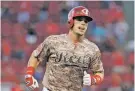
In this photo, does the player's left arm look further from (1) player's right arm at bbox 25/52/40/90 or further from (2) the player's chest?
(1) player's right arm at bbox 25/52/40/90

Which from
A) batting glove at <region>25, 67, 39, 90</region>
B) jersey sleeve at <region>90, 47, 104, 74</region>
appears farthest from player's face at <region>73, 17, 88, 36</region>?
batting glove at <region>25, 67, 39, 90</region>

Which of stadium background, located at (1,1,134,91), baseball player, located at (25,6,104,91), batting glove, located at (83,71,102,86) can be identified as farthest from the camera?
stadium background, located at (1,1,134,91)

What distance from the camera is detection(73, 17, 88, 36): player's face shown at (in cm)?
566

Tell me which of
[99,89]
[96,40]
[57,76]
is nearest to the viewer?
[57,76]

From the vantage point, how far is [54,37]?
5.86m

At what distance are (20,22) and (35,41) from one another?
0.81 meters

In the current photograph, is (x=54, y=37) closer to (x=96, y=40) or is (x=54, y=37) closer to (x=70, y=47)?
(x=70, y=47)

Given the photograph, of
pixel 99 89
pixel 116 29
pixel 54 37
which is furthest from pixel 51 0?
pixel 54 37

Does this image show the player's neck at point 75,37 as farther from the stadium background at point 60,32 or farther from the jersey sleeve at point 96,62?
the stadium background at point 60,32

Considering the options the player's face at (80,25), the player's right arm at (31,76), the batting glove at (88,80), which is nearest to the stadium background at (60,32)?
the player's right arm at (31,76)

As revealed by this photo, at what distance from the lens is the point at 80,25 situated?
223 inches

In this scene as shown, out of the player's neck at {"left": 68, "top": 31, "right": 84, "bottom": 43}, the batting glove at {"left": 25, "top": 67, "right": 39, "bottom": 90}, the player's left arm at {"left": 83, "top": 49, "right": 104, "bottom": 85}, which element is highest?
the player's neck at {"left": 68, "top": 31, "right": 84, "bottom": 43}

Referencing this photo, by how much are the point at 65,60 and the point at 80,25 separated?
0.44 metres

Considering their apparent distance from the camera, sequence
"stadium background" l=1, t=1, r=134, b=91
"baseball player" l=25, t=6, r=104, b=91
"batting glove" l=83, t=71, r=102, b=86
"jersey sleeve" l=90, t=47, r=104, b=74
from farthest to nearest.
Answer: "stadium background" l=1, t=1, r=134, b=91, "jersey sleeve" l=90, t=47, r=104, b=74, "baseball player" l=25, t=6, r=104, b=91, "batting glove" l=83, t=71, r=102, b=86
